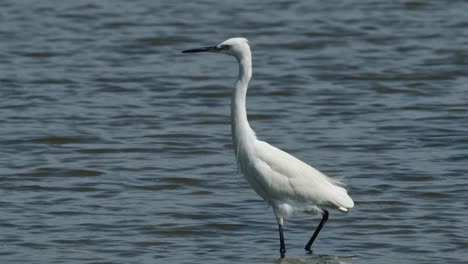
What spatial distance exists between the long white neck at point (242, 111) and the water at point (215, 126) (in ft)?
2.38

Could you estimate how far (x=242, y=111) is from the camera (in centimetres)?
816

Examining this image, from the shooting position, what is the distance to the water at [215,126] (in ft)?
28.5

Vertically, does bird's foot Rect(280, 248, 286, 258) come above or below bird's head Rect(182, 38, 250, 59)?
below

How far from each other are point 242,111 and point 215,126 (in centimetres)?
435

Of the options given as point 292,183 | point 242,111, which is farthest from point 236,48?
point 292,183

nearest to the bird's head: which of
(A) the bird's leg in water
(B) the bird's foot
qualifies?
(A) the bird's leg in water

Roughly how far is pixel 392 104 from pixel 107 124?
317cm

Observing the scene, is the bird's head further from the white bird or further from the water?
the water

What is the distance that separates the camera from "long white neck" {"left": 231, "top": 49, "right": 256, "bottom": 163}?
8156 mm

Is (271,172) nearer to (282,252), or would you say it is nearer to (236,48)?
(282,252)

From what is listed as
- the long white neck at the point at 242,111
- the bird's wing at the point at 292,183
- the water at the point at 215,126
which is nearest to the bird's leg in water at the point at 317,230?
the water at the point at 215,126

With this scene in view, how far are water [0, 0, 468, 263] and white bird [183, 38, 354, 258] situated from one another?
1.15ft

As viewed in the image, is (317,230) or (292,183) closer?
(292,183)

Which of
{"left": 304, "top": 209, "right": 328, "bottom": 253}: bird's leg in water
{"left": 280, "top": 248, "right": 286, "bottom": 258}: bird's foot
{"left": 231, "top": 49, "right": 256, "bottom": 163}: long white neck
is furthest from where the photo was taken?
{"left": 304, "top": 209, "right": 328, "bottom": 253}: bird's leg in water
